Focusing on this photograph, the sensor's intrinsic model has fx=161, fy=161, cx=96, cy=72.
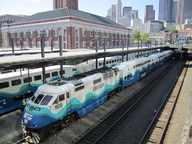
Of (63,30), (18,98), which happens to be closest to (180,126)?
(18,98)

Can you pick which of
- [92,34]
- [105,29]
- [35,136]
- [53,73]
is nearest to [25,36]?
[92,34]

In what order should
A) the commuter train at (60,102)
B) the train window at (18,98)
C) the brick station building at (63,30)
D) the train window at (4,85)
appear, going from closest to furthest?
the commuter train at (60,102), the train window at (4,85), the train window at (18,98), the brick station building at (63,30)

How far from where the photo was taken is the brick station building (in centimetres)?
4778

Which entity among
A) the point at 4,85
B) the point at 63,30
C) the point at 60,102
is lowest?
the point at 60,102

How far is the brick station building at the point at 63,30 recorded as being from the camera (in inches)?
1881

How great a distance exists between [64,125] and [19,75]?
7.04 metres

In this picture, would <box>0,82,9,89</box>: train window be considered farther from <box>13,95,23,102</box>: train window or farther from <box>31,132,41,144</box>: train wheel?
<box>31,132,41,144</box>: train wheel

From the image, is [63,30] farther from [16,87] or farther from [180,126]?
[180,126]

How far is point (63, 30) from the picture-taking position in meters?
48.6

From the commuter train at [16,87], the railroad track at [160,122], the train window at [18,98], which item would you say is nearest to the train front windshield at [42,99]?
the commuter train at [16,87]

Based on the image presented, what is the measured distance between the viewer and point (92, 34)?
55.9 meters

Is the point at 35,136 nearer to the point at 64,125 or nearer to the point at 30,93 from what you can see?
the point at 64,125

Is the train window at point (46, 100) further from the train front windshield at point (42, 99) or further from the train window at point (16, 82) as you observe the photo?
the train window at point (16, 82)

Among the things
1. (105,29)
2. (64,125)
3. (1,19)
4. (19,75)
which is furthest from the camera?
(1,19)
